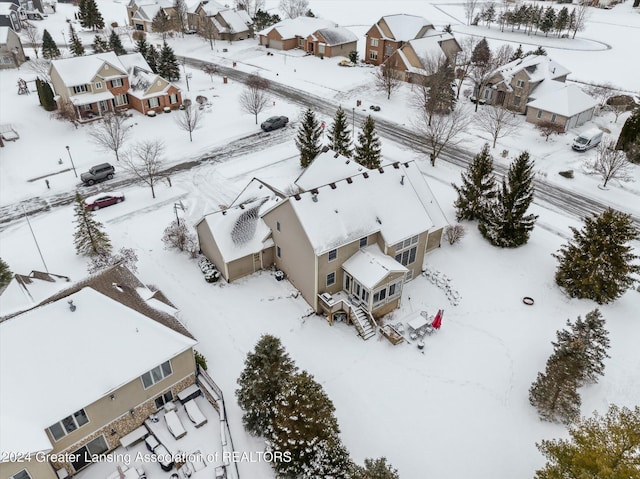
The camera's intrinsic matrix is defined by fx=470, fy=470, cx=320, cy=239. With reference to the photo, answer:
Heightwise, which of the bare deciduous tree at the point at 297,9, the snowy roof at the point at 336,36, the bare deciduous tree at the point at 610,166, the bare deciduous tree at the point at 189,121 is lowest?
the bare deciduous tree at the point at 610,166

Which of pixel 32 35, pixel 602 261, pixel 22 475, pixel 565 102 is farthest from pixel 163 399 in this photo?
pixel 32 35

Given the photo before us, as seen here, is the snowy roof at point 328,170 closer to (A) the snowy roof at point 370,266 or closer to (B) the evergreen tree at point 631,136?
(A) the snowy roof at point 370,266

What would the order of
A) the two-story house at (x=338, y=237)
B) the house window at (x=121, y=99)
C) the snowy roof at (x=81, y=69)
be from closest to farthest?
the two-story house at (x=338, y=237)
the snowy roof at (x=81, y=69)
the house window at (x=121, y=99)

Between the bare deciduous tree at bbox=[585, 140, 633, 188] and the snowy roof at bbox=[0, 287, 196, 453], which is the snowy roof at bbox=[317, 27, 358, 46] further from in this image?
the snowy roof at bbox=[0, 287, 196, 453]

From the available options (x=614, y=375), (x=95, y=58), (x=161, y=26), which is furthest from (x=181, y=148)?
(x=161, y=26)

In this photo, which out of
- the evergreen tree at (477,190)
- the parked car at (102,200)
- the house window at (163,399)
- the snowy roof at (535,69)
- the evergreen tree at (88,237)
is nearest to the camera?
the house window at (163,399)

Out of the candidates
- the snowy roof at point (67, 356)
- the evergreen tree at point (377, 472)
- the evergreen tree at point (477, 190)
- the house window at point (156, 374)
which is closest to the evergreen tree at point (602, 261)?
the evergreen tree at point (477, 190)

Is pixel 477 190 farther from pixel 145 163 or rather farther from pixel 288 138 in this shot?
pixel 145 163
